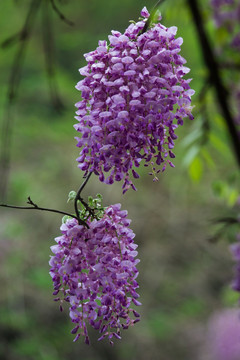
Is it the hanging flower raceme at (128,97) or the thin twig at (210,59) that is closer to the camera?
the thin twig at (210,59)

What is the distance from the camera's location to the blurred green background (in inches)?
290

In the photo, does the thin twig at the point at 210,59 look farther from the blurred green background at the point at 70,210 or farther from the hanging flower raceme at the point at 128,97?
the blurred green background at the point at 70,210

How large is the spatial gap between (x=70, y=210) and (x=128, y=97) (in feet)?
25.4

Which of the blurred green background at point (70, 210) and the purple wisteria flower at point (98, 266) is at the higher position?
the blurred green background at point (70, 210)

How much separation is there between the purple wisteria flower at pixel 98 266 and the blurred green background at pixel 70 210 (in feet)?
17.2

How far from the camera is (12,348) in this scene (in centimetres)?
715

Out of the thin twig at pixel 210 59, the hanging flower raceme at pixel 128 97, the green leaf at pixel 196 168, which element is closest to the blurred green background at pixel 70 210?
the green leaf at pixel 196 168

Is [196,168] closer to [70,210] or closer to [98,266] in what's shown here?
[98,266]

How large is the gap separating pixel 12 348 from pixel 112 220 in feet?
21.4

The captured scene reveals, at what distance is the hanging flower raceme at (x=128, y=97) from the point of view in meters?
1.27

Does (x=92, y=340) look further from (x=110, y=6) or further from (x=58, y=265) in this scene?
(x=58, y=265)

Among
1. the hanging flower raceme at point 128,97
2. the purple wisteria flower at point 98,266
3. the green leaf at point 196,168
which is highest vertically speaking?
the green leaf at point 196,168

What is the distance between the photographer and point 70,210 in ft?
29.3

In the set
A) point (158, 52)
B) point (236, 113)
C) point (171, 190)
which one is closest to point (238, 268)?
Answer: point (236, 113)
